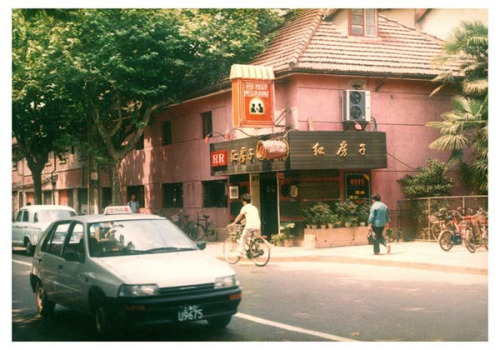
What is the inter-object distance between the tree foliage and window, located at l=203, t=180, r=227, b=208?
19.3ft

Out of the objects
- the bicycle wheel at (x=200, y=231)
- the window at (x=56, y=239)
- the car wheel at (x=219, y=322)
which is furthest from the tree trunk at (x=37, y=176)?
the bicycle wheel at (x=200, y=231)

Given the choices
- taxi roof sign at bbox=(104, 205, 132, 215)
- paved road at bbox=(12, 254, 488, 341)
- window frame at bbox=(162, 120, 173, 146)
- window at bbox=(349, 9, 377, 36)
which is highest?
window at bbox=(349, 9, 377, 36)

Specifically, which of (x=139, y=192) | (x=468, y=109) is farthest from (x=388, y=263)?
(x=139, y=192)

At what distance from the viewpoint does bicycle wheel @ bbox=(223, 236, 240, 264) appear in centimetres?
1589

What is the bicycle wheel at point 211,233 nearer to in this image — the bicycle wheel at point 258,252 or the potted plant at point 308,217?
the potted plant at point 308,217

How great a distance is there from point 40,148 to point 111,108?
494 centimetres

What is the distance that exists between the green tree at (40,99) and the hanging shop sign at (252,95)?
4425 mm

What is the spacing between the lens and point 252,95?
18922 millimetres

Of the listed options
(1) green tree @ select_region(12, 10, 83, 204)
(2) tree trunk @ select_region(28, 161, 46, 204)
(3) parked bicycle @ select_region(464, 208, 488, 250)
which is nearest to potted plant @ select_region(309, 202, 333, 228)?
(3) parked bicycle @ select_region(464, 208, 488, 250)

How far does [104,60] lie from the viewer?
1697 centimetres

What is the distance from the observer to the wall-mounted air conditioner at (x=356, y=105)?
19281 millimetres

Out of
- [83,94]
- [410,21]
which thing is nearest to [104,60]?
[83,94]

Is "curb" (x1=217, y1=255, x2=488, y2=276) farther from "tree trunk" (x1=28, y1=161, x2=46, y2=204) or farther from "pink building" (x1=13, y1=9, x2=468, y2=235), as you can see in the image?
"tree trunk" (x1=28, y1=161, x2=46, y2=204)
